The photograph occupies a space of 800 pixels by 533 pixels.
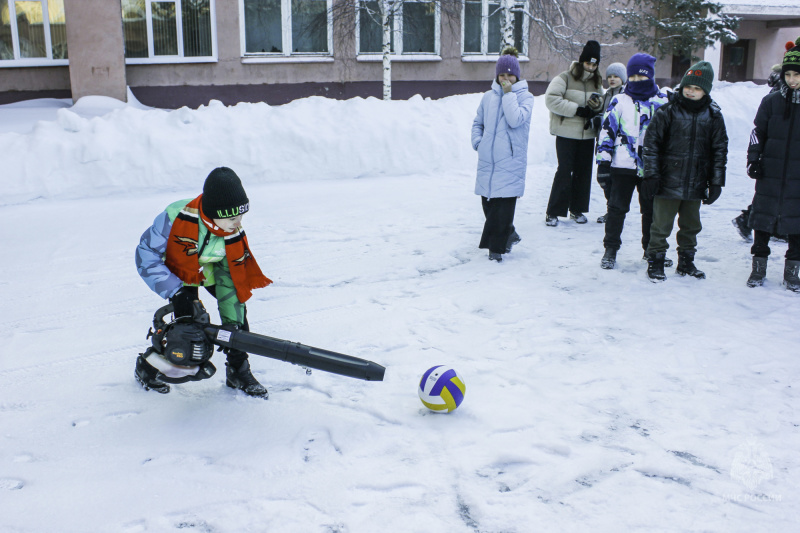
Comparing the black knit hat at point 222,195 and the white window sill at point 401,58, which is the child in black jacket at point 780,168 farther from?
the white window sill at point 401,58

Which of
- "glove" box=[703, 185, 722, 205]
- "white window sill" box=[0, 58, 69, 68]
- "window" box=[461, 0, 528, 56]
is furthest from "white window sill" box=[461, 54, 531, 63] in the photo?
"glove" box=[703, 185, 722, 205]

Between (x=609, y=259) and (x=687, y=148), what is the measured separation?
47.7 inches

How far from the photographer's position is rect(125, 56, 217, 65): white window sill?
16859 millimetres

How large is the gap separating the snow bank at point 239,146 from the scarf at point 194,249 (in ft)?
20.1

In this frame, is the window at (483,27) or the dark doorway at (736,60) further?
the dark doorway at (736,60)

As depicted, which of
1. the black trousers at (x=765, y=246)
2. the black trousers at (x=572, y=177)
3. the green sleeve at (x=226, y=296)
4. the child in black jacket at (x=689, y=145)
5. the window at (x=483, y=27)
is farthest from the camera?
the window at (x=483, y=27)

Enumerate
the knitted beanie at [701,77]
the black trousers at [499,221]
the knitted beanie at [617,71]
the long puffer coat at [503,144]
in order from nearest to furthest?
1. the knitted beanie at [701,77]
2. the long puffer coat at [503,144]
3. the black trousers at [499,221]
4. the knitted beanie at [617,71]

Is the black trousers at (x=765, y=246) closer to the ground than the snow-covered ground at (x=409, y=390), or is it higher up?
higher up

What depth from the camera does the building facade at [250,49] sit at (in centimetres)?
1582

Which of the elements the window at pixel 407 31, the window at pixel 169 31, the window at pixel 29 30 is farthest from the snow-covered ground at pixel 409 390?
the window at pixel 407 31

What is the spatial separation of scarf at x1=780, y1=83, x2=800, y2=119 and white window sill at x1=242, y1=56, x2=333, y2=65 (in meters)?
14.2

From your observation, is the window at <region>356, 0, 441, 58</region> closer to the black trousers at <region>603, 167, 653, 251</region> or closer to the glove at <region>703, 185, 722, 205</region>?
the black trousers at <region>603, 167, 653, 251</region>

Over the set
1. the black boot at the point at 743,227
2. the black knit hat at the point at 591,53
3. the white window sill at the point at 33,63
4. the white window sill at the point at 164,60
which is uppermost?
the white window sill at the point at 164,60

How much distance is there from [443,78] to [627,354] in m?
16.3
